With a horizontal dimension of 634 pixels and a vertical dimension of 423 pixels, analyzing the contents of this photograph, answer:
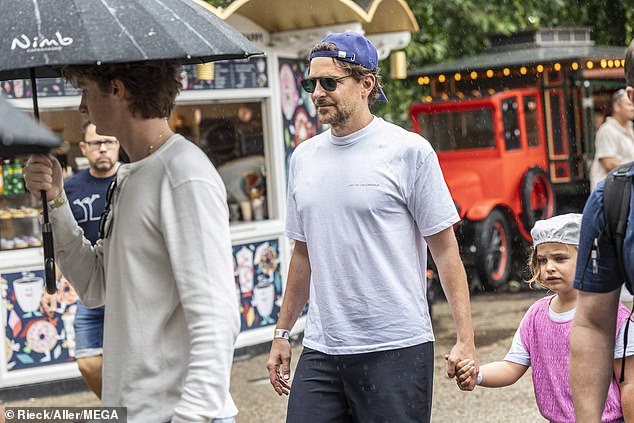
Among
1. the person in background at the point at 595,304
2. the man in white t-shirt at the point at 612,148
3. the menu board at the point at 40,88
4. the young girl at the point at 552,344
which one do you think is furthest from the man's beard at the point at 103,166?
the man in white t-shirt at the point at 612,148

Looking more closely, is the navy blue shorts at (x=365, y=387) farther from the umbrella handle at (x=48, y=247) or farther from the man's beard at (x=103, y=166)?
the man's beard at (x=103, y=166)

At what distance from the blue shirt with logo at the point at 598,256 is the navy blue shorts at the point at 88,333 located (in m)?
3.87

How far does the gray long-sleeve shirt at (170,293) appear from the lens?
113 inches

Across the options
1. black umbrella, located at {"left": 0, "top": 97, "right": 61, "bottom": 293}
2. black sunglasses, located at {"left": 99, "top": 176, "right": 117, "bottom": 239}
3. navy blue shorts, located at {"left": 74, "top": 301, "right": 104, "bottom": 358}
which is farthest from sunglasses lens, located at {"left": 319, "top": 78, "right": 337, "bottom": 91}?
navy blue shorts, located at {"left": 74, "top": 301, "right": 104, "bottom": 358}

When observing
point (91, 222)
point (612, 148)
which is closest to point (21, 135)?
point (91, 222)

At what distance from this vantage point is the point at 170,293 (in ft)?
9.75

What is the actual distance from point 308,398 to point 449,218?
0.80 m

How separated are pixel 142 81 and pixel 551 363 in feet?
6.14

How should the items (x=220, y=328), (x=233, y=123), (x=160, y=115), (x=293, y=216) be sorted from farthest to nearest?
(x=233, y=123), (x=293, y=216), (x=160, y=115), (x=220, y=328)

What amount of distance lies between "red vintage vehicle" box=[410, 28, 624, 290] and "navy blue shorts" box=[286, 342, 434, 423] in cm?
866

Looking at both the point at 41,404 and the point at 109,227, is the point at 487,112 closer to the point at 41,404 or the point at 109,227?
the point at 41,404

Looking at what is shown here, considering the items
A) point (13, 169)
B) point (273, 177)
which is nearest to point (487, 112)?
point (273, 177)

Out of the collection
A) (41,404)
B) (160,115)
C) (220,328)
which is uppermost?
(160,115)

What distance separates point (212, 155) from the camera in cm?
1045
